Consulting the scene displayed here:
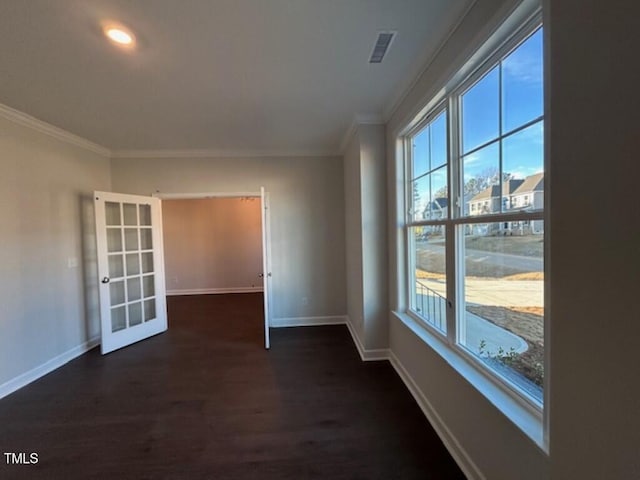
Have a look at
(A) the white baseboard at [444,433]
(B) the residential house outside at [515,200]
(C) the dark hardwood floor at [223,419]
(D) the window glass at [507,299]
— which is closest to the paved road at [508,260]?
(D) the window glass at [507,299]

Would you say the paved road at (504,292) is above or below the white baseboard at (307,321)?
above

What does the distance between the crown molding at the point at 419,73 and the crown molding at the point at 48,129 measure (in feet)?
11.6

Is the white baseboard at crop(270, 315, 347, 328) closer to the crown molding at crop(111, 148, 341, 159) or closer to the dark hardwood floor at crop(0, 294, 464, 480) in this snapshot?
the dark hardwood floor at crop(0, 294, 464, 480)

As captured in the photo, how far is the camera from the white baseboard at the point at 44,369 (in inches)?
109

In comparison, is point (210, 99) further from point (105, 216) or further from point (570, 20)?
point (570, 20)

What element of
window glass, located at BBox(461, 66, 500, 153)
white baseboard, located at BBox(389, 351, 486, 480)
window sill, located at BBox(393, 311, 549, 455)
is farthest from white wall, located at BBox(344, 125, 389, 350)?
window glass, located at BBox(461, 66, 500, 153)

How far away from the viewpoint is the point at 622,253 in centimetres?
84

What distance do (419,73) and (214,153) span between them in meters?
3.09

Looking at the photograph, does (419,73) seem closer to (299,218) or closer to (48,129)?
(299,218)

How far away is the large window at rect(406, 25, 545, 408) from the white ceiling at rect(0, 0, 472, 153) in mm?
512

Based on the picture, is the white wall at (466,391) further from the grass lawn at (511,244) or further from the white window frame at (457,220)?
the grass lawn at (511,244)

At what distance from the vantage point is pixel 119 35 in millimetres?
1819

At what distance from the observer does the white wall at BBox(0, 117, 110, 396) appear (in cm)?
282

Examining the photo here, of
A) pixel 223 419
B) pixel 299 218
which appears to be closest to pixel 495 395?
pixel 223 419
